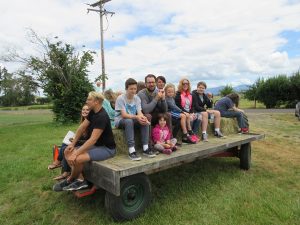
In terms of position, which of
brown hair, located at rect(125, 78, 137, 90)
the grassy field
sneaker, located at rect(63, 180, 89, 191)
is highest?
brown hair, located at rect(125, 78, 137, 90)

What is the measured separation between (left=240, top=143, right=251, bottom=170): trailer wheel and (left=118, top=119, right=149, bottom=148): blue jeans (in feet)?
9.25

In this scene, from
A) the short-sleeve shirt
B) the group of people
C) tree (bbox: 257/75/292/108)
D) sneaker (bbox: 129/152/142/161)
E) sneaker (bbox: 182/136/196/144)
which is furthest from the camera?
tree (bbox: 257/75/292/108)

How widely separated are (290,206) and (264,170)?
6.70ft

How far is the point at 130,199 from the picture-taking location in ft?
13.8

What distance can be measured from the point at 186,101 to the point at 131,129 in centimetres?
220

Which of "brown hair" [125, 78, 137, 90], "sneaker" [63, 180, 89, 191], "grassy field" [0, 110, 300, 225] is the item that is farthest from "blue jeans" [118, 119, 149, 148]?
"grassy field" [0, 110, 300, 225]

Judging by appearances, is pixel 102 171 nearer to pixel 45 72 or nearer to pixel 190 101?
pixel 190 101

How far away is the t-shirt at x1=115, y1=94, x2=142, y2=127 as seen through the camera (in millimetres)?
4914

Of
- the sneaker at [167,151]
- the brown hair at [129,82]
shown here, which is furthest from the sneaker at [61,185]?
the brown hair at [129,82]

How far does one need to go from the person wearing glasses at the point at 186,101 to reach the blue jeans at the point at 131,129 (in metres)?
1.58

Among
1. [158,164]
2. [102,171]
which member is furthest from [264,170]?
[102,171]

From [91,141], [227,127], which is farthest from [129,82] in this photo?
[227,127]

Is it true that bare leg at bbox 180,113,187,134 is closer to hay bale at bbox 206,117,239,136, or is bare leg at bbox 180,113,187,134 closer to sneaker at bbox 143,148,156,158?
hay bale at bbox 206,117,239,136

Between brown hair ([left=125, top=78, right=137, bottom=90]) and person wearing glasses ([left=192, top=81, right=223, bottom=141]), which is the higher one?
brown hair ([left=125, top=78, right=137, bottom=90])
